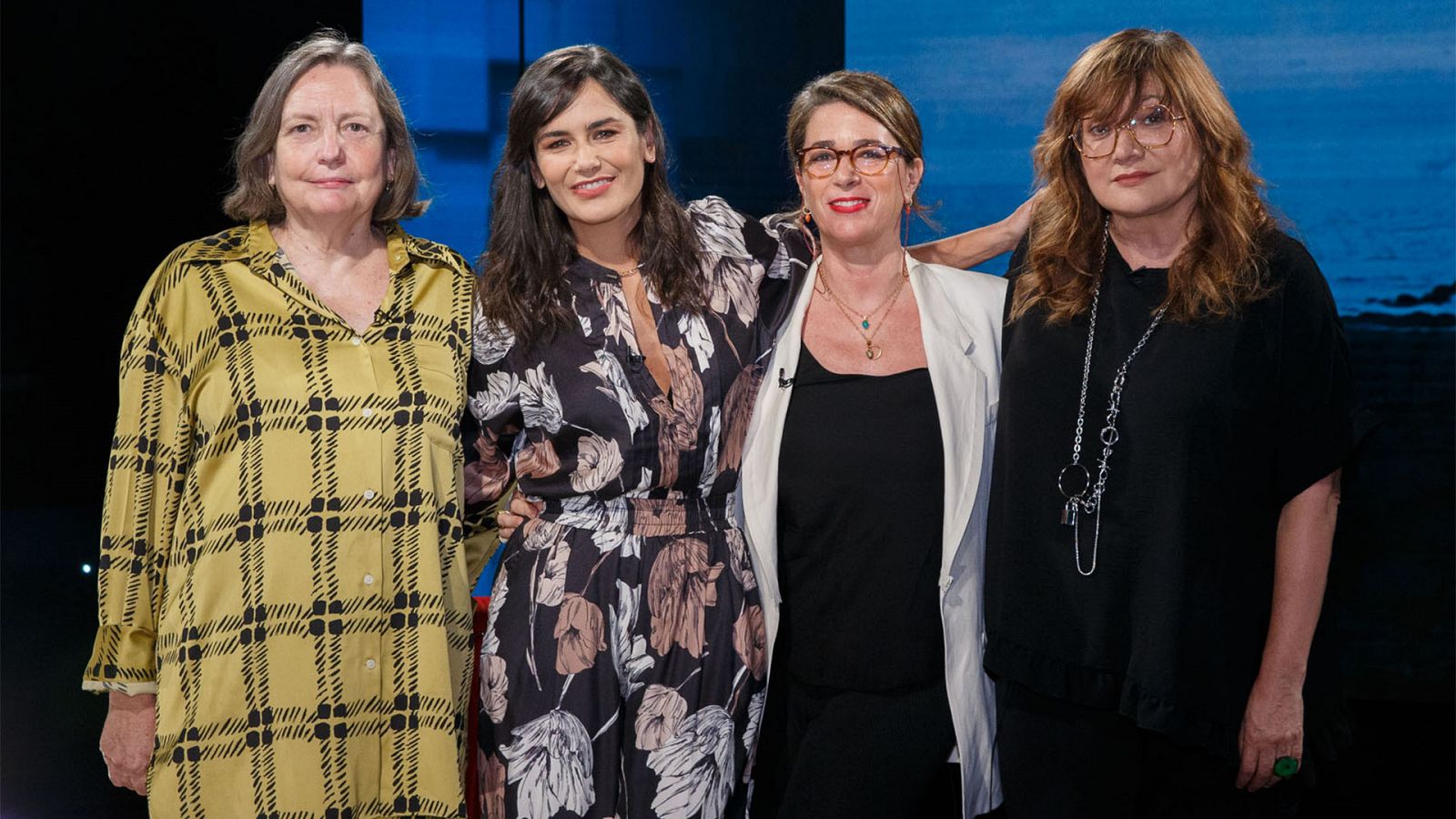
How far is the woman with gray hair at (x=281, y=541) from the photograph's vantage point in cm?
205

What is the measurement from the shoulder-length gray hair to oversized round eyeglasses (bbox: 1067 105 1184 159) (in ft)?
3.89

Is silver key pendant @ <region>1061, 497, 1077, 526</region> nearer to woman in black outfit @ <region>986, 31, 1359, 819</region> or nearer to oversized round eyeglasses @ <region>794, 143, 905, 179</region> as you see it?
woman in black outfit @ <region>986, 31, 1359, 819</region>

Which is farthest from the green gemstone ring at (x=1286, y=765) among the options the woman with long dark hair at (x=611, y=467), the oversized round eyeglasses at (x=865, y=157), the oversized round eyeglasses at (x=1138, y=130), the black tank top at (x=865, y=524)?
the oversized round eyeglasses at (x=865, y=157)

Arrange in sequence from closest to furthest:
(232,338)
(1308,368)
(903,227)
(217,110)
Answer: (1308,368) < (232,338) < (903,227) < (217,110)

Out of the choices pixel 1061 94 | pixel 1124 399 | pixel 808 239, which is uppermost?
pixel 1061 94

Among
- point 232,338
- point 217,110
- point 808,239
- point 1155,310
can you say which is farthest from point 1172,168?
point 217,110

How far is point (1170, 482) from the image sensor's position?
1931mm

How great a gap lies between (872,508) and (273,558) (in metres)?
0.99

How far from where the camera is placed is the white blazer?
2.19 meters

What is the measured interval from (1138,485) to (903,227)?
0.74 meters

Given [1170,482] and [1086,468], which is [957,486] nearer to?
[1086,468]

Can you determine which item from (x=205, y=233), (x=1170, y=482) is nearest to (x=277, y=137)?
(x=1170, y=482)

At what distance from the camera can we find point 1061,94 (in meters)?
2.10

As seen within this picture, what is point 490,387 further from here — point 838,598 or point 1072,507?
point 1072,507
